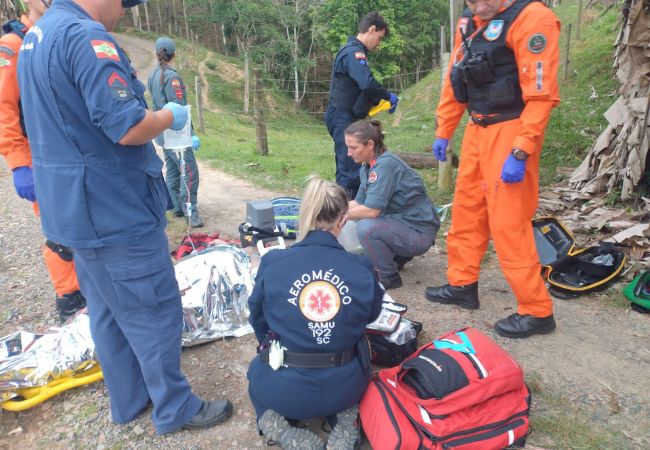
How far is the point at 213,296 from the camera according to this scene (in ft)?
10.6

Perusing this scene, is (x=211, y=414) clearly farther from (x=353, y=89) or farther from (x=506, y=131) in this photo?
(x=353, y=89)

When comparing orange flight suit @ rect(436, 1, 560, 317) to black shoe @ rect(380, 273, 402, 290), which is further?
black shoe @ rect(380, 273, 402, 290)

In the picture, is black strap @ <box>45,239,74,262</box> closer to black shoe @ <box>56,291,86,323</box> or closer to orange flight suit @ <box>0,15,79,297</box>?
black shoe @ <box>56,291,86,323</box>

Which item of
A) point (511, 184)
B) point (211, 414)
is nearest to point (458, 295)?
point (511, 184)

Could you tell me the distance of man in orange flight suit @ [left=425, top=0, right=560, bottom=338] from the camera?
2637 mm

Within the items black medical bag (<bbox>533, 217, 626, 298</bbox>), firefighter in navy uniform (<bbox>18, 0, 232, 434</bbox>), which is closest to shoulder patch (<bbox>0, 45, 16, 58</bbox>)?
firefighter in navy uniform (<bbox>18, 0, 232, 434</bbox>)

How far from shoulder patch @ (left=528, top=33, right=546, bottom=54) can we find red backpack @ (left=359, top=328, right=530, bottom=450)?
1.68m

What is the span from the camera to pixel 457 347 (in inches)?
93.5

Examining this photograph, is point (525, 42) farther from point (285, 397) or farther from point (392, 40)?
point (392, 40)

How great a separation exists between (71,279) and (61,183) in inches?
67.7

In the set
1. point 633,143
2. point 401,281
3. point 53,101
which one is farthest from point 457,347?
point 633,143

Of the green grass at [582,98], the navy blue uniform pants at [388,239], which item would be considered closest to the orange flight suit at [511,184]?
the navy blue uniform pants at [388,239]

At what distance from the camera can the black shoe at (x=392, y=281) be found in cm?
377

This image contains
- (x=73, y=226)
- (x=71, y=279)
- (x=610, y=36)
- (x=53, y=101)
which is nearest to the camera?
(x=53, y=101)
